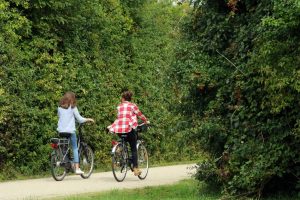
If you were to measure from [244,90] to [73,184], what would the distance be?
4.62 meters

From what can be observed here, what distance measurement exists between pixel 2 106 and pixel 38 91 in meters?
1.56

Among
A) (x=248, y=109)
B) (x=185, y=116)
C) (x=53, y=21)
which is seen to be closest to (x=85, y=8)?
(x=53, y=21)

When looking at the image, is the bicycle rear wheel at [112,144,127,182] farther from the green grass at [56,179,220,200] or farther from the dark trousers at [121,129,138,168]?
the green grass at [56,179,220,200]

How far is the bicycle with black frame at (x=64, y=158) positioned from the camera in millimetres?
13367

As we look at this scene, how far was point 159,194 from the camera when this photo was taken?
10.8 meters

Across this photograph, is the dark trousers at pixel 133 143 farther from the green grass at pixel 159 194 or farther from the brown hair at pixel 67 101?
the green grass at pixel 159 194

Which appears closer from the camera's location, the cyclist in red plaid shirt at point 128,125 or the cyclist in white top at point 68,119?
the cyclist in red plaid shirt at point 128,125

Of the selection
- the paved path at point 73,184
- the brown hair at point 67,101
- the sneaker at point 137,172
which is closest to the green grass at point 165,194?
the paved path at point 73,184

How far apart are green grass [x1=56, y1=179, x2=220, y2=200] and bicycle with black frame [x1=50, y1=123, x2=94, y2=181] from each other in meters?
2.51

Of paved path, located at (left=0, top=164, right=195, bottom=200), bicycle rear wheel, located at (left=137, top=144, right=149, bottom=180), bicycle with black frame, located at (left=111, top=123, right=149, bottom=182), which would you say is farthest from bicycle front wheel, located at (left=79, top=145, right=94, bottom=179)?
bicycle rear wheel, located at (left=137, top=144, right=149, bottom=180)

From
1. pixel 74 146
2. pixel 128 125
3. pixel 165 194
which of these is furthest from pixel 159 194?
pixel 74 146

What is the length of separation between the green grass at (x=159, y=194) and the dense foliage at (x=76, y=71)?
876 mm

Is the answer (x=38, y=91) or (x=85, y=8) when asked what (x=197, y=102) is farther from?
(x=85, y=8)

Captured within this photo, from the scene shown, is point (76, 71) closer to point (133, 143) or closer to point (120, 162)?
point (133, 143)
